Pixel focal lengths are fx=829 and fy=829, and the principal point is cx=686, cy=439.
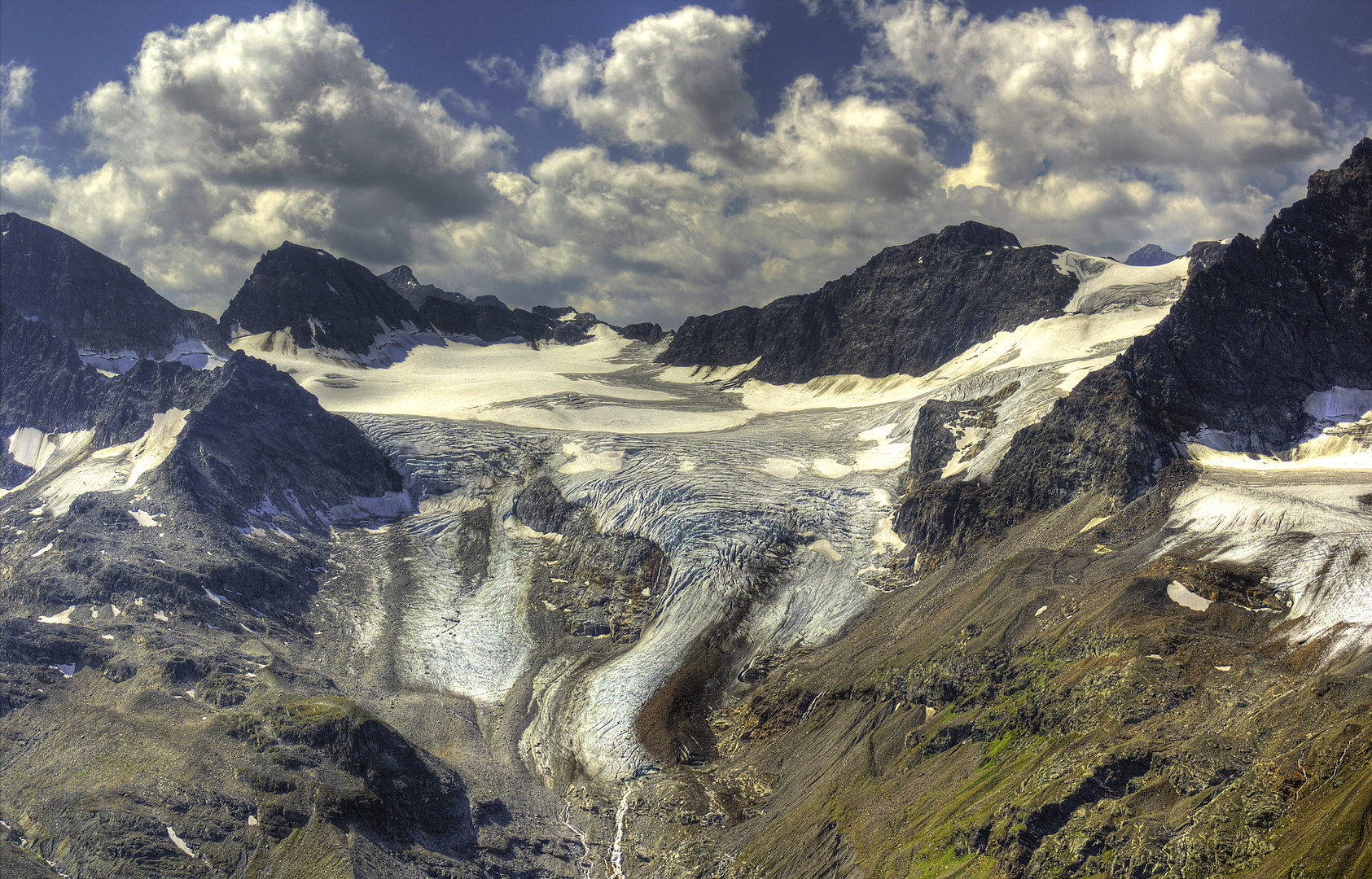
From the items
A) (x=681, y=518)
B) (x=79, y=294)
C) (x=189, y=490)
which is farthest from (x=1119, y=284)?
(x=79, y=294)

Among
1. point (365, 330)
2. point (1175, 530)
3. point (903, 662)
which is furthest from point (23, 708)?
point (365, 330)

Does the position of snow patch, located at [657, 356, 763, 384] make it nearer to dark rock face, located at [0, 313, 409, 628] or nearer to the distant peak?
the distant peak

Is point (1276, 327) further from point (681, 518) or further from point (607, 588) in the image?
point (607, 588)

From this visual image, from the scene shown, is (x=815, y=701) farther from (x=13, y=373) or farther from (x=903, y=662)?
(x=13, y=373)

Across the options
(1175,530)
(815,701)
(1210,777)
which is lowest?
(815,701)

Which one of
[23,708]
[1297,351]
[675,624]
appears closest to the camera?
[23,708]
